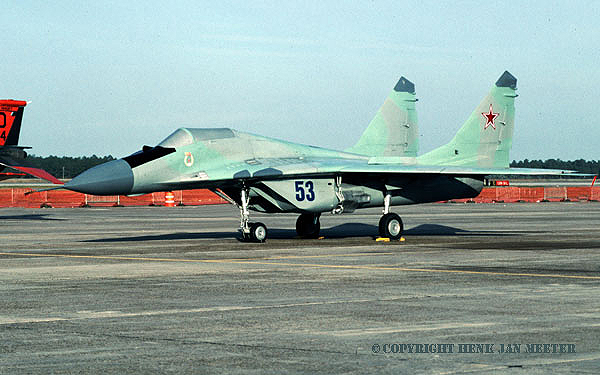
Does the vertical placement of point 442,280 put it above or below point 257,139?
below

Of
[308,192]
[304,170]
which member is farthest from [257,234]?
[304,170]

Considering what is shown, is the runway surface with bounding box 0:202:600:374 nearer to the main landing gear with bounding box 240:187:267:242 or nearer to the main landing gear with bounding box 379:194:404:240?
the main landing gear with bounding box 240:187:267:242

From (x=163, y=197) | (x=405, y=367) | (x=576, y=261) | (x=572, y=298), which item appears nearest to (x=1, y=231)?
(x=576, y=261)

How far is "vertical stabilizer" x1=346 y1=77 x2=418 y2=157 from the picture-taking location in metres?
28.0

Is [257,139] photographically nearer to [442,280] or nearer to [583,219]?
[442,280]

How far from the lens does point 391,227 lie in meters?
25.2

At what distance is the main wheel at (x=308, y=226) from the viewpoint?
1046 inches

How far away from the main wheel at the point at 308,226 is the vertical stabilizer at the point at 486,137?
14.1ft

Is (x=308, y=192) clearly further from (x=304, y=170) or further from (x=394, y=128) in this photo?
(x=394, y=128)

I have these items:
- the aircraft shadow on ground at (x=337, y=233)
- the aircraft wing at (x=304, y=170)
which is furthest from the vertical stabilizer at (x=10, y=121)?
the aircraft wing at (x=304, y=170)

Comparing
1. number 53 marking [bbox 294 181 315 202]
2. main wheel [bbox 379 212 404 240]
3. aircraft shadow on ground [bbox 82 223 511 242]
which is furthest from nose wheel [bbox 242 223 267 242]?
main wheel [bbox 379 212 404 240]

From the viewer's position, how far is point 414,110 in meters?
28.5

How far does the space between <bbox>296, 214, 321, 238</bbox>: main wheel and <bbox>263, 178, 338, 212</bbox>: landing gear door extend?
1979 mm

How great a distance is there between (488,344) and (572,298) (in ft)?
13.3
